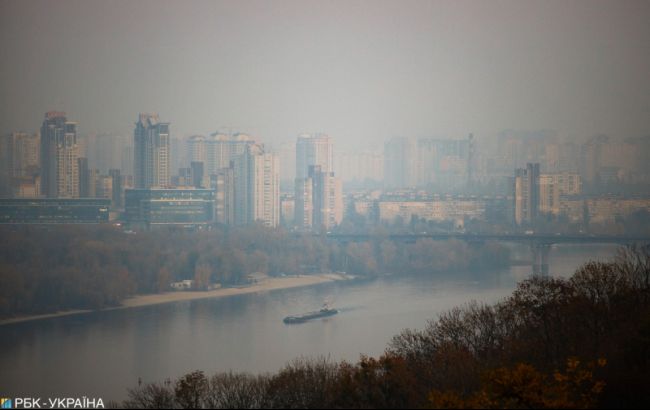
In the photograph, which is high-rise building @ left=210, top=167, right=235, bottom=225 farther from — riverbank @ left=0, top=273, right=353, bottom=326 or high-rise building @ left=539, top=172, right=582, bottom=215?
high-rise building @ left=539, top=172, right=582, bottom=215

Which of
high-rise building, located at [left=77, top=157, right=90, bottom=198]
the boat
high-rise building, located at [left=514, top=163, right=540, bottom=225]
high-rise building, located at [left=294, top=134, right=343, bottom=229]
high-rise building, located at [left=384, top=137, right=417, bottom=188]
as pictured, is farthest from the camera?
high-rise building, located at [left=384, top=137, right=417, bottom=188]

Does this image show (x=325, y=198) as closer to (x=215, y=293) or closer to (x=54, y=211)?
(x=54, y=211)

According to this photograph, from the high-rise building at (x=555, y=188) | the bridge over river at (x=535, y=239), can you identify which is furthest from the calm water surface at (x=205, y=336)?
the high-rise building at (x=555, y=188)

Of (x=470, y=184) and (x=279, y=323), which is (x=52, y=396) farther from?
(x=470, y=184)

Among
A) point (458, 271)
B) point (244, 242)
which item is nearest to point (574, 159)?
point (458, 271)

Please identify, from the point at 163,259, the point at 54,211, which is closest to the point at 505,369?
the point at 163,259


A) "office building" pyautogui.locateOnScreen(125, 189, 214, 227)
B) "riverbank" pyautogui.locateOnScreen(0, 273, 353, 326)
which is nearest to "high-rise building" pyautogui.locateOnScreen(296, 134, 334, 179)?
"office building" pyautogui.locateOnScreen(125, 189, 214, 227)
